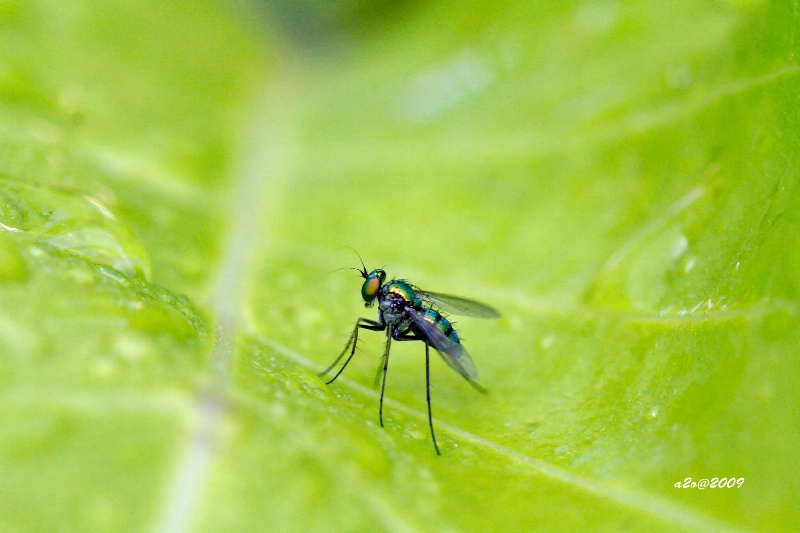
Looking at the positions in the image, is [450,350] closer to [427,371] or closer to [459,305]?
[427,371]

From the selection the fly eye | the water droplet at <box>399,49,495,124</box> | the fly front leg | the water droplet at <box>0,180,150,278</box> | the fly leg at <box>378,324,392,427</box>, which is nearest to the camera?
the water droplet at <box>0,180,150,278</box>

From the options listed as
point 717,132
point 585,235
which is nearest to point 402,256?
point 585,235

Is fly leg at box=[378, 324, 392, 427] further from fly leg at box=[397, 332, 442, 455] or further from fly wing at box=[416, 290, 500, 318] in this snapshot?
fly wing at box=[416, 290, 500, 318]

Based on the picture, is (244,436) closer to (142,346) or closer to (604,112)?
(142,346)

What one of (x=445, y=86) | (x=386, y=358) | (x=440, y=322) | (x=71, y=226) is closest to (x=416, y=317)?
(x=440, y=322)

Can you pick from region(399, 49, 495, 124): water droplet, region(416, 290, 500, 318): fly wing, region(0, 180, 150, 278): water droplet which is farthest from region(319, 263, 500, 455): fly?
region(399, 49, 495, 124): water droplet

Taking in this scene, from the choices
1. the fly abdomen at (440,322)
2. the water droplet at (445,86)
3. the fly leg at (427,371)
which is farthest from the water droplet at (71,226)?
the water droplet at (445,86)
